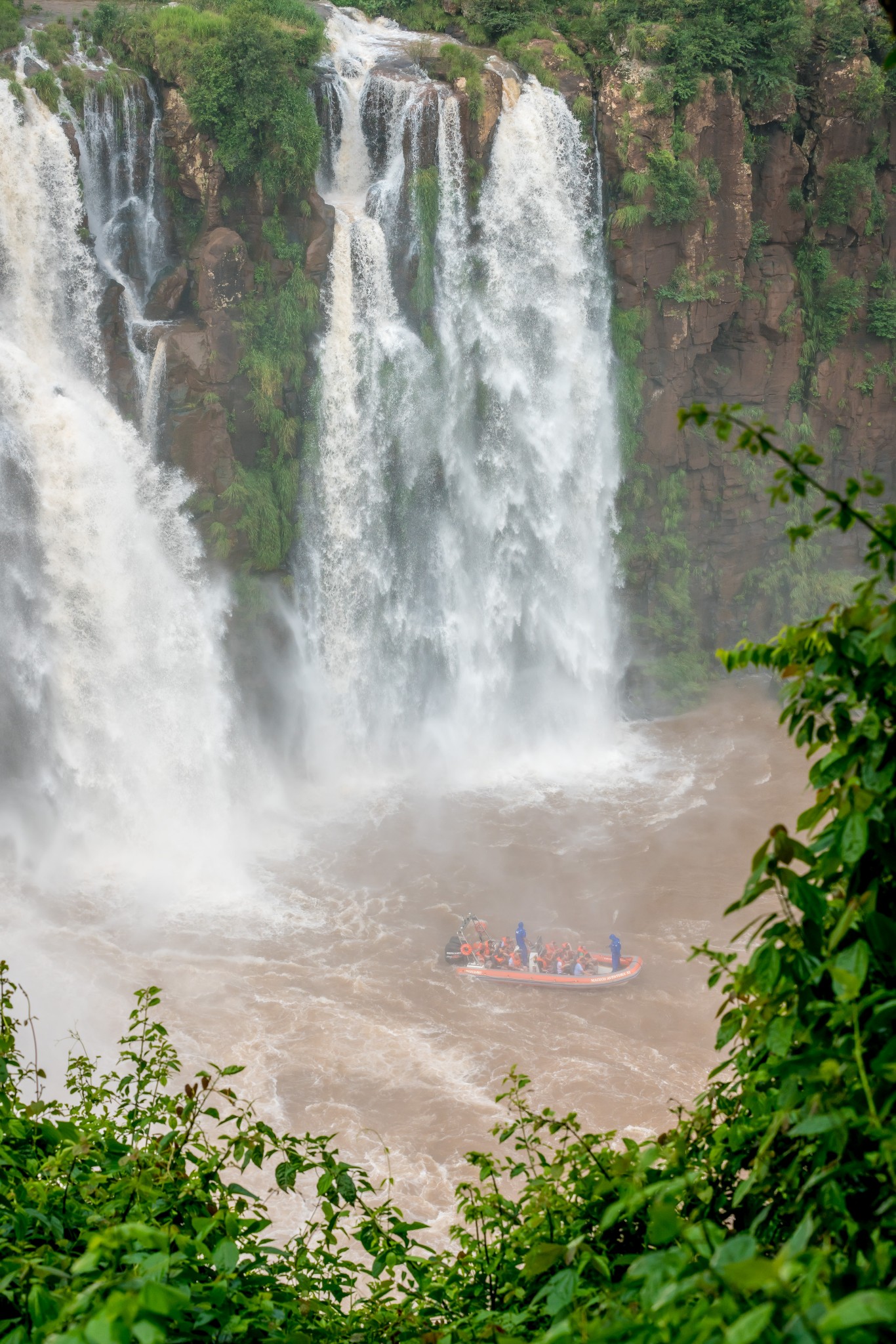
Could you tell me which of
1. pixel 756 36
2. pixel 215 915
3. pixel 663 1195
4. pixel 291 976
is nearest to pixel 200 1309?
pixel 663 1195

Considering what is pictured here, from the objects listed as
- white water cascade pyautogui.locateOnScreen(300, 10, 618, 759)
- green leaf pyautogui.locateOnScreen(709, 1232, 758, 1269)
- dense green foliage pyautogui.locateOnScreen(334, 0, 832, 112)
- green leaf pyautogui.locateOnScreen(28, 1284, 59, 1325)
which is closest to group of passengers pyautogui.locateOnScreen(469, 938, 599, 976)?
white water cascade pyautogui.locateOnScreen(300, 10, 618, 759)

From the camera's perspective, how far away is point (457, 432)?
819 inches

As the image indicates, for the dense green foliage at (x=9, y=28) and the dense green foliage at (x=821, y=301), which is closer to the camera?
the dense green foliage at (x=9, y=28)

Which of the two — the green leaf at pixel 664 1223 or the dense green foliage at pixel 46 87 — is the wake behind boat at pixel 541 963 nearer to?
the green leaf at pixel 664 1223

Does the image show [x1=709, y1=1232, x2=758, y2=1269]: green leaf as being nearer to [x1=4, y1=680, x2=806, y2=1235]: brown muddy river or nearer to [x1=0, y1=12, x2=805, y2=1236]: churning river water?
[x1=4, y1=680, x2=806, y2=1235]: brown muddy river

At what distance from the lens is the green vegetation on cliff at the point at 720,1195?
5.52ft

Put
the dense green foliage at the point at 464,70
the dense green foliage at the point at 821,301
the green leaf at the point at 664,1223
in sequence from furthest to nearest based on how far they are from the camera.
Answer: the dense green foliage at the point at 821,301, the dense green foliage at the point at 464,70, the green leaf at the point at 664,1223

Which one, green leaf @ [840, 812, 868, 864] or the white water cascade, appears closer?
green leaf @ [840, 812, 868, 864]

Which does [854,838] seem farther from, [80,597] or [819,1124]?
[80,597]

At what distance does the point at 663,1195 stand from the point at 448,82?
2040 cm

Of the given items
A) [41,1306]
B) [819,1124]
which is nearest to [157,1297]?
[41,1306]

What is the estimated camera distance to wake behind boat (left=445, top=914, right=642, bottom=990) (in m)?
14.2

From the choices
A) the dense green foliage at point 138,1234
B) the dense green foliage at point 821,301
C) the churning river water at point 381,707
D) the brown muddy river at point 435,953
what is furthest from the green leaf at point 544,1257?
the dense green foliage at point 821,301

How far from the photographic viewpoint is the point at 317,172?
1916 cm
